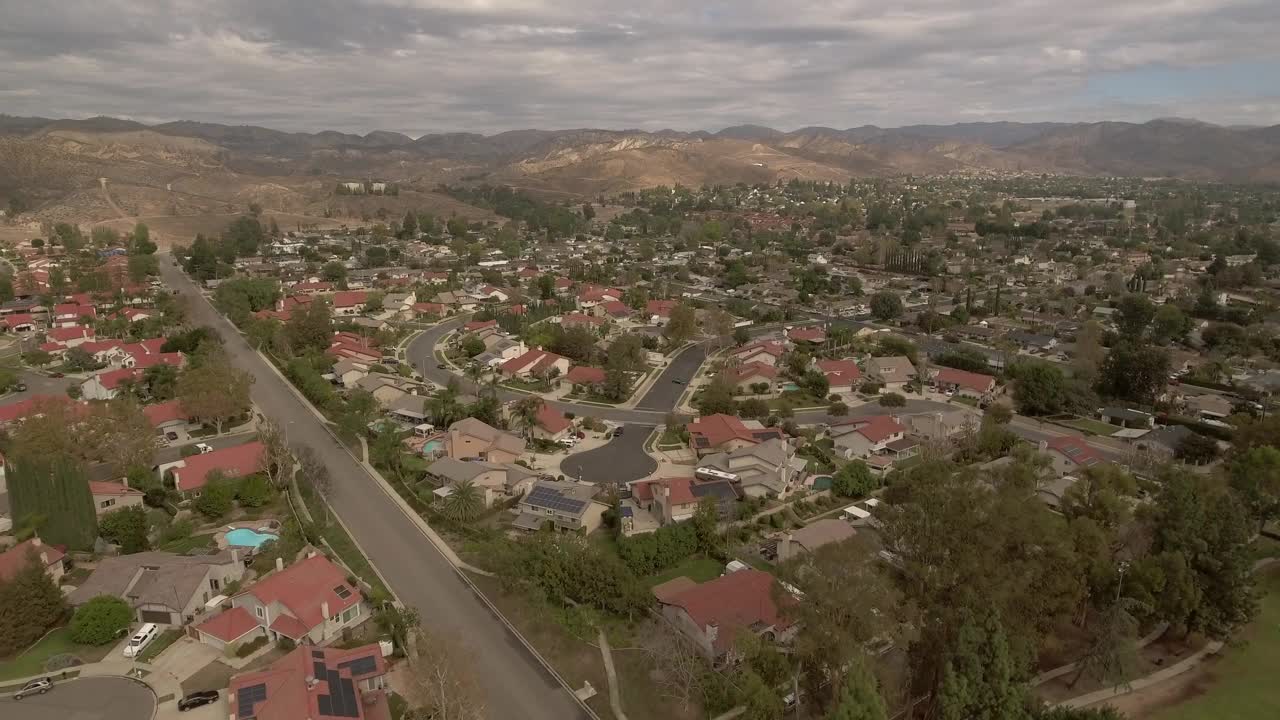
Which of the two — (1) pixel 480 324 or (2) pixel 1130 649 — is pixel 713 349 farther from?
(2) pixel 1130 649

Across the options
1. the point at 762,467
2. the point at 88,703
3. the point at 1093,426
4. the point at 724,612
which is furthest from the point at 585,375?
the point at 88,703

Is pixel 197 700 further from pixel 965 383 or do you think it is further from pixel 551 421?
pixel 965 383

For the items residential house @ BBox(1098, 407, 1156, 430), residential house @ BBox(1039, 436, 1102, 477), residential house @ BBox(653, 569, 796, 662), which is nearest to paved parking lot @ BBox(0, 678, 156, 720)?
residential house @ BBox(653, 569, 796, 662)

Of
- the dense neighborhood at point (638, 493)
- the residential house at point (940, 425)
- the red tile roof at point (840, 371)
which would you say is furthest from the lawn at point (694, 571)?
the red tile roof at point (840, 371)

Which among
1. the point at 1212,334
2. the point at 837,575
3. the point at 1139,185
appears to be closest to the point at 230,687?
the point at 837,575

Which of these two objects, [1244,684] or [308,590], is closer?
[1244,684]

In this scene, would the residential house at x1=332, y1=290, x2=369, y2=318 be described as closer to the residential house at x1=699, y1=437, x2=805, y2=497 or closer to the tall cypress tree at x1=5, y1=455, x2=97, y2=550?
the tall cypress tree at x1=5, y1=455, x2=97, y2=550

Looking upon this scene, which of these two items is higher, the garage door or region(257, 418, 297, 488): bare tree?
region(257, 418, 297, 488): bare tree
